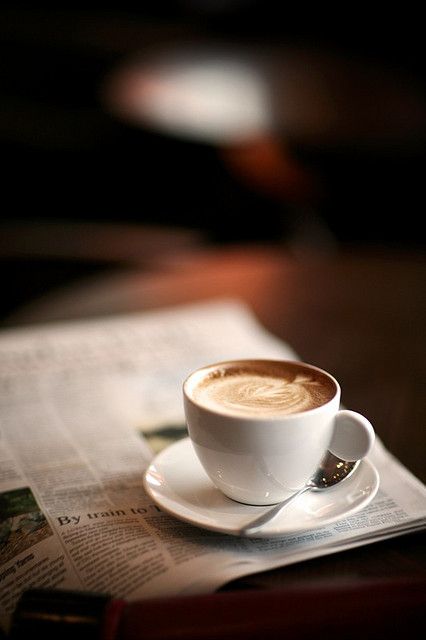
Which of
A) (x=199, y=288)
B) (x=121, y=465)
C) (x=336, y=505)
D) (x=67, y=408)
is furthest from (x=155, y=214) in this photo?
(x=336, y=505)

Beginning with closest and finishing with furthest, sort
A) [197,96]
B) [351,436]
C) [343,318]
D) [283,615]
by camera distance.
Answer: [283,615] < [351,436] < [343,318] < [197,96]

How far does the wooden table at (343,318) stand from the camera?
1.41 feet

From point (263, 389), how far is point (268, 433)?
0.23ft

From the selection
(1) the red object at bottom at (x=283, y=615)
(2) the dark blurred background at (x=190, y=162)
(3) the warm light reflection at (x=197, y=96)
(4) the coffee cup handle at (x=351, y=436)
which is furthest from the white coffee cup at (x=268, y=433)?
(3) the warm light reflection at (x=197, y=96)

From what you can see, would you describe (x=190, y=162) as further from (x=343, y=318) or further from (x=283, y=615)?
(x=283, y=615)

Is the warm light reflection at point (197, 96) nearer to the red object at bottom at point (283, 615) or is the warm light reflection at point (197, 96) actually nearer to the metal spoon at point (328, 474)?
the metal spoon at point (328, 474)

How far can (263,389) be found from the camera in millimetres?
504

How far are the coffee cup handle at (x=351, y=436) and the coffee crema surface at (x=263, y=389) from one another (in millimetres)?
20

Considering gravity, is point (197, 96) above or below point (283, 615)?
above

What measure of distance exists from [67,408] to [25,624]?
32 centimetres

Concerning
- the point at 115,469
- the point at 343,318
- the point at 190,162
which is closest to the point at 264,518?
the point at 115,469

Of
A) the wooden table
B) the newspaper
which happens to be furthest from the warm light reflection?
the newspaper

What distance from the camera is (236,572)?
1.36 feet

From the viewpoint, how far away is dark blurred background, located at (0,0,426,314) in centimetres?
156
